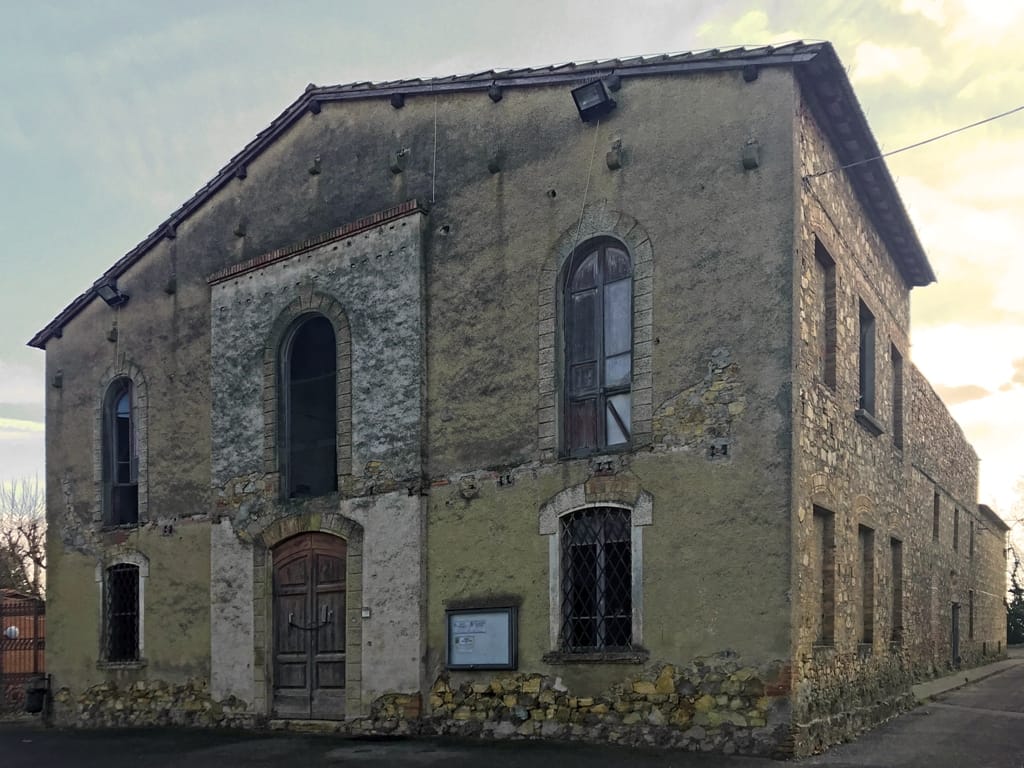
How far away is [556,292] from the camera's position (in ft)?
38.2

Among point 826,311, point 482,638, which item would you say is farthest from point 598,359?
point 482,638

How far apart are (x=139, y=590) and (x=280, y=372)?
170 inches

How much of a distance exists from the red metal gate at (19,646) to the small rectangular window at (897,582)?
47.6 feet

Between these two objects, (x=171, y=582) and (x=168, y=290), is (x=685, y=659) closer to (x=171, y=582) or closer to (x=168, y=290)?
(x=171, y=582)

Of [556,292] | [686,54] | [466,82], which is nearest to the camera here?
[686,54]

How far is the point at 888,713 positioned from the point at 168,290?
473 inches

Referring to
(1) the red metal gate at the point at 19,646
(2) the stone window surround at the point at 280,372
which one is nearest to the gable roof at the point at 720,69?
(2) the stone window surround at the point at 280,372

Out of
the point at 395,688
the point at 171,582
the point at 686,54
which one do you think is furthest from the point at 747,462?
the point at 171,582

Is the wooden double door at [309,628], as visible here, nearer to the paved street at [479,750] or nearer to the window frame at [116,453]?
the paved street at [479,750]

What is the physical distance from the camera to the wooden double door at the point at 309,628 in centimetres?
1305

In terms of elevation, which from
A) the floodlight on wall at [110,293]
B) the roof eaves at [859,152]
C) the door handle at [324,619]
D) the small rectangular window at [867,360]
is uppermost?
the roof eaves at [859,152]

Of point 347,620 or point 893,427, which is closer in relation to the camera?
point 347,620

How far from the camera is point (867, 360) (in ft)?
46.6

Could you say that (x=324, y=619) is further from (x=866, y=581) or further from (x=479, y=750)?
(x=866, y=581)
